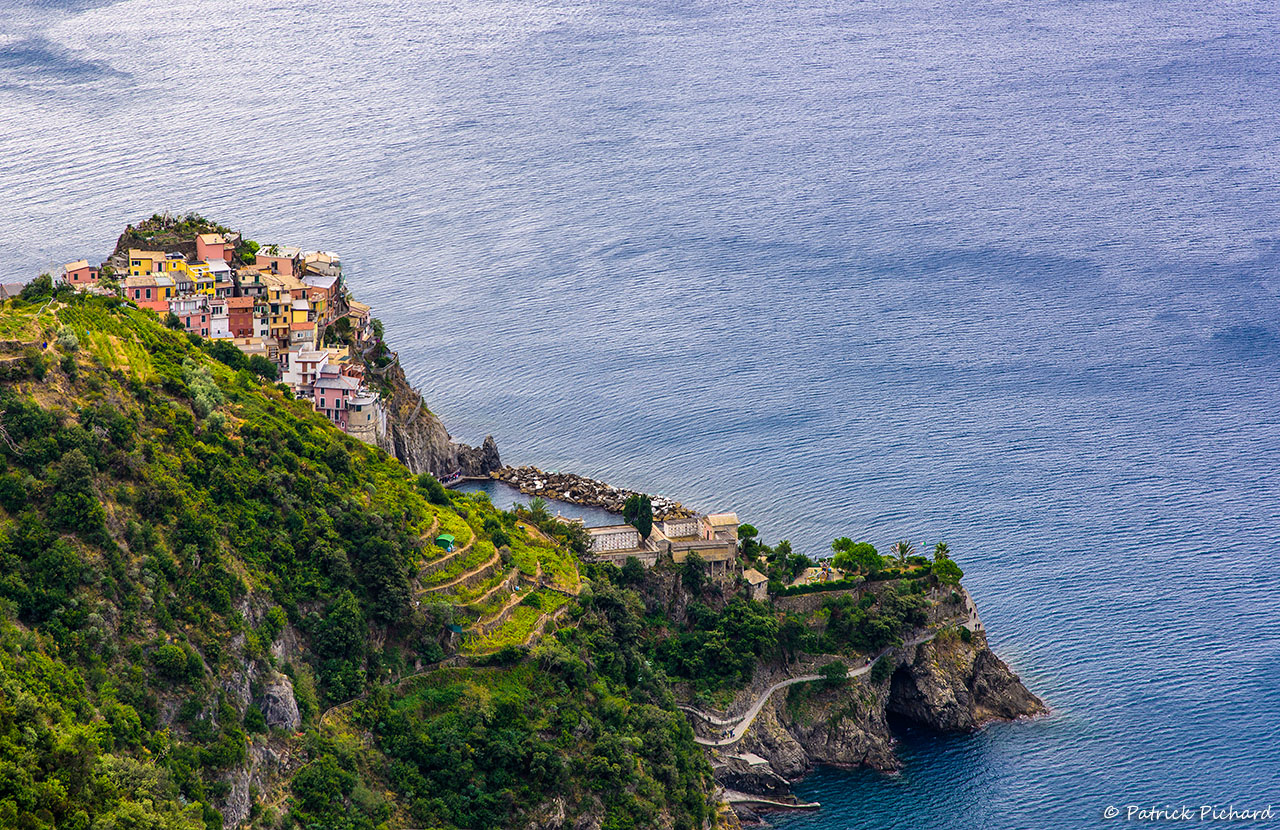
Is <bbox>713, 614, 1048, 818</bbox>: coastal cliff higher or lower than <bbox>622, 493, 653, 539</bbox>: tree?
lower

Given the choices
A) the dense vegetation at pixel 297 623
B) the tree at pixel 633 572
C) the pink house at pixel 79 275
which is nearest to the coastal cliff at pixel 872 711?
the dense vegetation at pixel 297 623

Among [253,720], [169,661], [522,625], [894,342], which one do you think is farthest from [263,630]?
[894,342]

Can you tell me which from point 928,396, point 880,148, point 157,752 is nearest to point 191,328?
point 157,752

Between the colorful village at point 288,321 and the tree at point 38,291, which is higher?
the tree at point 38,291

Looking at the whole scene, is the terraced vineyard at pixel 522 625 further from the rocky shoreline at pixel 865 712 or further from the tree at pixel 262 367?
the tree at pixel 262 367

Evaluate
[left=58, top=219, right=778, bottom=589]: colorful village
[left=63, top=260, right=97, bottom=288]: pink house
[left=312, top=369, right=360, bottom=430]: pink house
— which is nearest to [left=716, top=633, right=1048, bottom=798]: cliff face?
[left=58, top=219, right=778, bottom=589]: colorful village

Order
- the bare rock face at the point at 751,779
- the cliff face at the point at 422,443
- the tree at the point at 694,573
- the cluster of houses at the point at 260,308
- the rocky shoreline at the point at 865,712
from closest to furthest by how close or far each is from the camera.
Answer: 1. the bare rock face at the point at 751,779
2. the rocky shoreline at the point at 865,712
3. the tree at the point at 694,573
4. the cluster of houses at the point at 260,308
5. the cliff face at the point at 422,443

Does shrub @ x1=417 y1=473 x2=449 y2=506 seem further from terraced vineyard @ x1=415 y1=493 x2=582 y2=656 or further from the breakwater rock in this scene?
the breakwater rock
